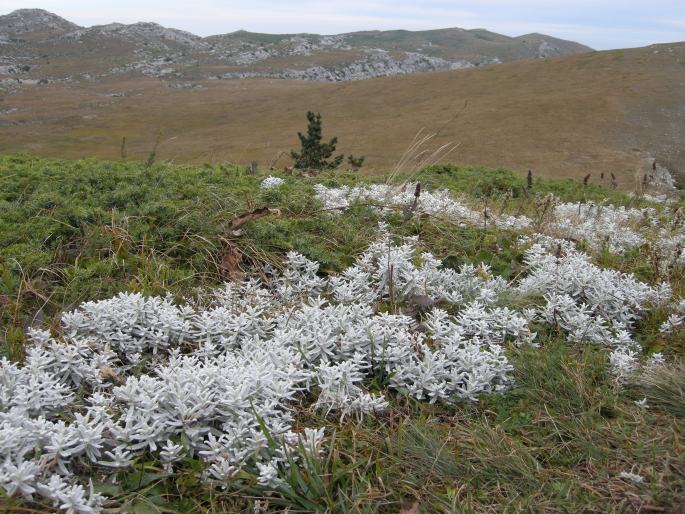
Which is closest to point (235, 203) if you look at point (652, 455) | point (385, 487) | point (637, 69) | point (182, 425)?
point (182, 425)

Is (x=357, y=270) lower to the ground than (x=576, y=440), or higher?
higher

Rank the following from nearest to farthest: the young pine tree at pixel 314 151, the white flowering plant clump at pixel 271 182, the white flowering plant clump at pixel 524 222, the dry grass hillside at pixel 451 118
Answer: the white flowering plant clump at pixel 524 222, the white flowering plant clump at pixel 271 182, the young pine tree at pixel 314 151, the dry grass hillside at pixel 451 118

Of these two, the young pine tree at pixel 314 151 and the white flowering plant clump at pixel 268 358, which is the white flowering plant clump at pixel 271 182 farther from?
the young pine tree at pixel 314 151

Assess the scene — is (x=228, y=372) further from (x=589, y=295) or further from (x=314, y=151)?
(x=314, y=151)

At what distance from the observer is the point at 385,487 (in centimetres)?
240

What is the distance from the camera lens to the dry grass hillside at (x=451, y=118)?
1426 inches

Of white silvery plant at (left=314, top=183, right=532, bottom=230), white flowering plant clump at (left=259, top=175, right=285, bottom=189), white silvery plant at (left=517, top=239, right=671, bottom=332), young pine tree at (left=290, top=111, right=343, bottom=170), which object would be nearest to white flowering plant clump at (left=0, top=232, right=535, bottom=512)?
white silvery plant at (left=517, top=239, right=671, bottom=332)

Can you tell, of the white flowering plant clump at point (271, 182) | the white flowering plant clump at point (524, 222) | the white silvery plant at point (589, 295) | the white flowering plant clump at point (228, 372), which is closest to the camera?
the white flowering plant clump at point (228, 372)

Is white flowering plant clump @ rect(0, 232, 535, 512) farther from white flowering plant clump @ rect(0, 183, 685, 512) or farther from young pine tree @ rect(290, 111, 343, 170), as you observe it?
young pine tree @ rect(290, 111, 343, 170)

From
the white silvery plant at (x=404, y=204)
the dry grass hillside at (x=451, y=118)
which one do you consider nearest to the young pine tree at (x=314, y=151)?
the dry grass hillside at (x=451, y=118)

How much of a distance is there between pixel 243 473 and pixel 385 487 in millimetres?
598

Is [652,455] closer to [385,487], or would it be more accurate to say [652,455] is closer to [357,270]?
[385,487]

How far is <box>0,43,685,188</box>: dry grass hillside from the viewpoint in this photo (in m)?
36.2

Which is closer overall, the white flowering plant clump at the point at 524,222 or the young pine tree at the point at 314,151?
the white flowering plant clump at the point at 524,222
